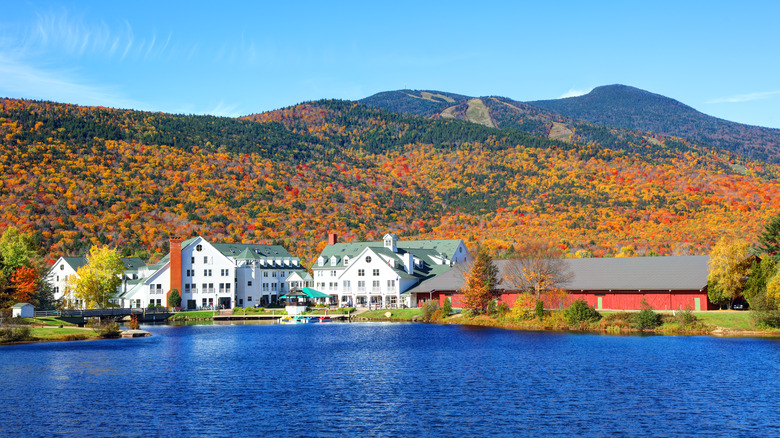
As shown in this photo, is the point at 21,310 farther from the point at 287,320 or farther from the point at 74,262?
the point at 74,262

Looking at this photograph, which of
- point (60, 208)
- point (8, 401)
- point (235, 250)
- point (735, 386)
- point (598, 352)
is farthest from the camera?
point (60, 208)

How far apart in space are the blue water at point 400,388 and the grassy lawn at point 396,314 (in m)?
28.9

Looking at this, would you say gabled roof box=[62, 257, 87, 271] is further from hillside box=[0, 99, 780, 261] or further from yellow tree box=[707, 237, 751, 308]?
yellow tree box=[707, 237, 751, 308]

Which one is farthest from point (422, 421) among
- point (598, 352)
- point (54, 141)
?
point (54, 141)

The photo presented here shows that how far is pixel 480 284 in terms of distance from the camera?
81.4m

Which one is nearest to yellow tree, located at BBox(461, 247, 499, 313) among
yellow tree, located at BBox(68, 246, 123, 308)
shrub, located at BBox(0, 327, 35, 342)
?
shrub, located at BBox(0, 327, 35, 342)

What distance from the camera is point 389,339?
64188 millimetres

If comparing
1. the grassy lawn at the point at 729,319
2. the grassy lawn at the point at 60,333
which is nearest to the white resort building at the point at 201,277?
the grassy lawn at the point at 60,333

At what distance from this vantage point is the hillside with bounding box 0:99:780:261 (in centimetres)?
13392

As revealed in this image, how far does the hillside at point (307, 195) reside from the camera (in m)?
134

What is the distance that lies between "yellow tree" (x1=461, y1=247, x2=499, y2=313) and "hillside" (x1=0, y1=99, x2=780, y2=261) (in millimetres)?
41486

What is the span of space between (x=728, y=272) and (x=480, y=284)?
25.1 m

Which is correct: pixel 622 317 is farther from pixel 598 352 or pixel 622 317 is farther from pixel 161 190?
pixel 161 190

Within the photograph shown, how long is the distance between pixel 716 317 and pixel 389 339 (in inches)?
1153
